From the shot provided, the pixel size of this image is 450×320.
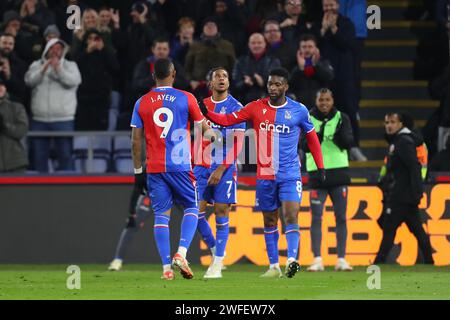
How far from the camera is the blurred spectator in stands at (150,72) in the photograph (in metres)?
19.9

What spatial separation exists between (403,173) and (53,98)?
538cm

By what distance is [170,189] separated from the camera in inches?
574

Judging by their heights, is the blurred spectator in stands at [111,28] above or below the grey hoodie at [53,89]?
above

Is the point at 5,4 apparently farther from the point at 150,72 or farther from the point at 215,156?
the point at 215,156

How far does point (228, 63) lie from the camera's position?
2050 centimetres

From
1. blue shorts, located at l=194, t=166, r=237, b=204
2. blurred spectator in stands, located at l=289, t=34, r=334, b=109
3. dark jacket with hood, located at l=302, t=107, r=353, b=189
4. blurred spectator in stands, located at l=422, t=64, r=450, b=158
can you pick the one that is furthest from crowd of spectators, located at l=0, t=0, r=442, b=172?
blue shorts, located at l=194, t=166, r=237, b=204

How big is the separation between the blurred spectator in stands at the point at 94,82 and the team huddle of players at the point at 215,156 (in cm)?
475

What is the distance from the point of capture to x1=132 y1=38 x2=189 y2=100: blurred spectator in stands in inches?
782

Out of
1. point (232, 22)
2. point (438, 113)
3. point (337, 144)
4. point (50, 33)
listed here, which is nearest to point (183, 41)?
point (232, 22)

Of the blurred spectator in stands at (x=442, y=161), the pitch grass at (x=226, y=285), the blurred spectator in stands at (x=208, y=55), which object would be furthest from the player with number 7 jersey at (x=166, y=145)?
the blurred spectator in stands at (x=442, y=161)

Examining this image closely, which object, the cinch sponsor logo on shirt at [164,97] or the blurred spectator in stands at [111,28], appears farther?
the blurred spectator in stands at [111,28]

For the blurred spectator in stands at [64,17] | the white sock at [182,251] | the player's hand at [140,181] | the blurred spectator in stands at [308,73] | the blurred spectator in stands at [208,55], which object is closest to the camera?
the white sock at [182,251]

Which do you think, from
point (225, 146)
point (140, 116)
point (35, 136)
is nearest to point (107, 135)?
point (35, 136)

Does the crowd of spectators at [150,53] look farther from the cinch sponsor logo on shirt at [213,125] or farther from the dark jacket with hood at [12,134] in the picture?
the cinch sponsor logo on shirt at [213,125]
